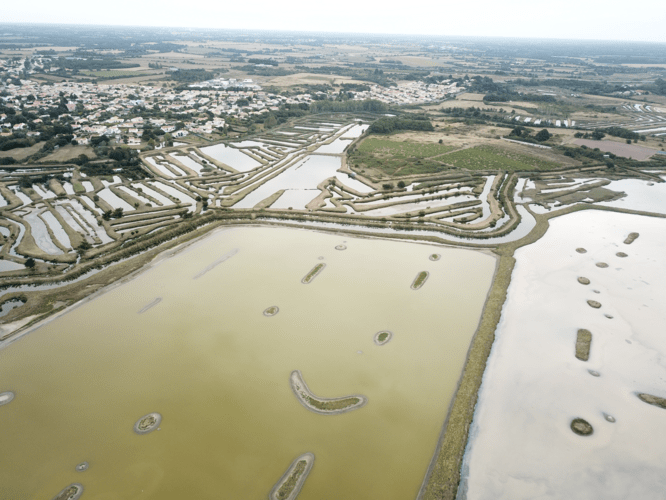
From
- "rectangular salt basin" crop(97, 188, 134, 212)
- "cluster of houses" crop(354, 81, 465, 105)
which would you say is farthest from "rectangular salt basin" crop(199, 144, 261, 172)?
"cluster of houses" crop(354, 81, 465, 105)

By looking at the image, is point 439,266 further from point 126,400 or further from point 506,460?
point 126,400

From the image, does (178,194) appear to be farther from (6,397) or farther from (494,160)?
(494,160)

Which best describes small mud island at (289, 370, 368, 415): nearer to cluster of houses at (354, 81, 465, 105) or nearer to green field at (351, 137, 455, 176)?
green field at (351, 137, 455, 176)

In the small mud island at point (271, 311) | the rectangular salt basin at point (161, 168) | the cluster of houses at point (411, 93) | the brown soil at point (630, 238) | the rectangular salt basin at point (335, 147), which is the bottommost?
the small mud island at point (271, 311)

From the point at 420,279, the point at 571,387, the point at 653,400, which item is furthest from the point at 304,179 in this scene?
the point at 653,400

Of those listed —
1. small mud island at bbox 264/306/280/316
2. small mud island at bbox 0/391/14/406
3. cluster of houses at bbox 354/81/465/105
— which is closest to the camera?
small mud island at bbox 0/391/14/406

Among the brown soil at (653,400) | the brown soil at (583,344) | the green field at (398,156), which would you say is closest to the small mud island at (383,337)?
the brown soil at (583,344)

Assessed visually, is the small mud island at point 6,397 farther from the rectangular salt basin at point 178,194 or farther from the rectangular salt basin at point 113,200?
the rectangular salt basin at point 178,194
